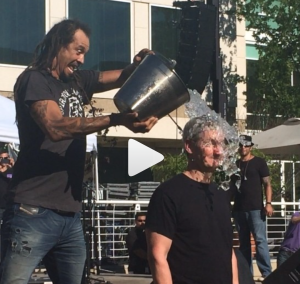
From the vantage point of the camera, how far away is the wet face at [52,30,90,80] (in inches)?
157

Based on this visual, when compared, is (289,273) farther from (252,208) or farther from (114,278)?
(114,278)

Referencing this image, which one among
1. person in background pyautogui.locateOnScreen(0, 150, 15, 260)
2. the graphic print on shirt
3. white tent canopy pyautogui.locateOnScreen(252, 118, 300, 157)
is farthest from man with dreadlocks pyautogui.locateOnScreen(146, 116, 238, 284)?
white tent canopy pyautogui.locateOnScreen(252, 118, 300, 157)

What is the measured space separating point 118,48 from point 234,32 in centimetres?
341

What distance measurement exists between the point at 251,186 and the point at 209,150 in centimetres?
574

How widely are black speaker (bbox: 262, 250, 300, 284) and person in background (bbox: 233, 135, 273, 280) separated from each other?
5022 mm

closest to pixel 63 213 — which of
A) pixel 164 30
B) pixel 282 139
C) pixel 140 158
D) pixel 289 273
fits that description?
pixel 289 273

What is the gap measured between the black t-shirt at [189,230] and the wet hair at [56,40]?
0.88 meters

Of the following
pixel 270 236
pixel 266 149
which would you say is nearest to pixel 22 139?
pixel 266 149

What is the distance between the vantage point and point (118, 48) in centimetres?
1845

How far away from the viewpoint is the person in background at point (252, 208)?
961 cm

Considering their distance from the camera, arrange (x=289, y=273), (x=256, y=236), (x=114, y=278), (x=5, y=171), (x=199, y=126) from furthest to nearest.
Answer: (x=114, y=278), (x=5, y=171), (x=256, y=236), (x=289, y=273), (x=199, y=126)

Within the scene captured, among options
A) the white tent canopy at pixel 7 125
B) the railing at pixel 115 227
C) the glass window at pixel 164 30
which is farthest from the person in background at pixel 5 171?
the glass window at pixel 164 30

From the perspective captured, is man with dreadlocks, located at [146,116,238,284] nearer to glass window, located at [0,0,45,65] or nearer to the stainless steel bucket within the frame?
the stainless steel bucket

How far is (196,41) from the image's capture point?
10.7m
